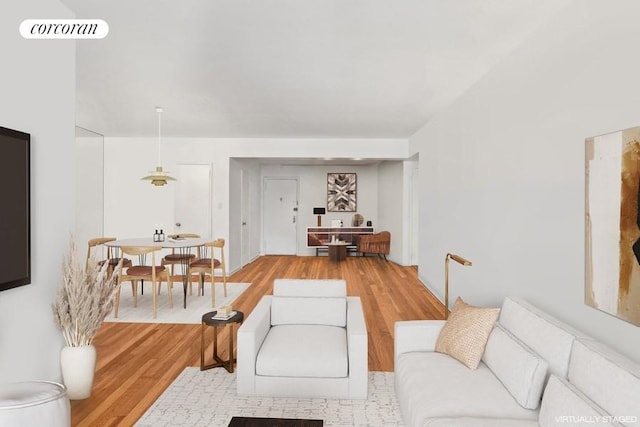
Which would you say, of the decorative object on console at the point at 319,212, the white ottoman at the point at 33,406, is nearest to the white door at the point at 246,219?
the decorative object on console at the point at 319,212

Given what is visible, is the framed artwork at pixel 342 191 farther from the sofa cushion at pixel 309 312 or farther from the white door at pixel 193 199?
the sofa cushion at pixel 309 312

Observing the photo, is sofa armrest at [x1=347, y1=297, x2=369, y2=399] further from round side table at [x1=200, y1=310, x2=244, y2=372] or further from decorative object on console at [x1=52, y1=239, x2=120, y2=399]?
decorative object on console at [x1=52, y1=239, x2=120, y2=399]

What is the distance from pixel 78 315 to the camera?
2.60m

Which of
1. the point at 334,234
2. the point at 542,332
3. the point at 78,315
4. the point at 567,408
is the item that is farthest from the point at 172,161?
the point at 567,408

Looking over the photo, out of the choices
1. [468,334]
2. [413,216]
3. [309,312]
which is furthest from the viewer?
[413,216]

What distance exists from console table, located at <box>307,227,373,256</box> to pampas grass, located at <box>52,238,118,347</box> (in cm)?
731

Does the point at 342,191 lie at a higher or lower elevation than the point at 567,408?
higher

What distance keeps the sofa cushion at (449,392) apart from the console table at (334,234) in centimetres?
736

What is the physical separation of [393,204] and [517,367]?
23.8 ft

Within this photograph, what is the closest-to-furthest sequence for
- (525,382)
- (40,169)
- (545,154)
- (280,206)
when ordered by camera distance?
(525,382), (40,169), (545,154), (280,206)

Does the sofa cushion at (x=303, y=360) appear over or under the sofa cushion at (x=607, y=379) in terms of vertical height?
under

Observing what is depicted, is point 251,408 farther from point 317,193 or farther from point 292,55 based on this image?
point 317,193

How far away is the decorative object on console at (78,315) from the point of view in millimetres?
2570

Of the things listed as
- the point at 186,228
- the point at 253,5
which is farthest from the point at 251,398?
the point at 186,228
